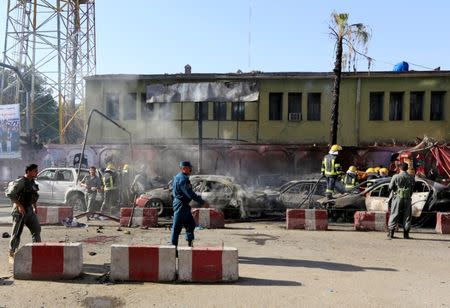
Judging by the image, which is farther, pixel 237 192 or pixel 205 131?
pixel 205 131

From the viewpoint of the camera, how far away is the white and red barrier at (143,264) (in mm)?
6488

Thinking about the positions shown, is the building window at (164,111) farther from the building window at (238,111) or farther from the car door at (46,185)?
the car door at (46,185)

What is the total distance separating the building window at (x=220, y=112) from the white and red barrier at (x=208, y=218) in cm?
1361

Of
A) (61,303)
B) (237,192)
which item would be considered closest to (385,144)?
(237,192)

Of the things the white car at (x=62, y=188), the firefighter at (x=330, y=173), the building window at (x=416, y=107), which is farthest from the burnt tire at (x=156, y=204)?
the building window at (x=416, y=107)

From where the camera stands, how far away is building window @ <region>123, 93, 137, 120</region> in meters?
26.1

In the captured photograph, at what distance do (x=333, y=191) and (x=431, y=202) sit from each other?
2720mm

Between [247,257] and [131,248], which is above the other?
[131,248]

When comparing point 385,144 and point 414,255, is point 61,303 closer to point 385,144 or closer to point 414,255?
point 414,255

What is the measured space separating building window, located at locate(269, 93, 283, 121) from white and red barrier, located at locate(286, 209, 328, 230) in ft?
44.7

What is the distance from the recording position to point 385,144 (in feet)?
78.4

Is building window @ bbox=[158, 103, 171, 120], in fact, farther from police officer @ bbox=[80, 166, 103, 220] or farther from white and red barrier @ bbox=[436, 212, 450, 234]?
white and red barrier @ bbox=[436, 212, 450, 234]

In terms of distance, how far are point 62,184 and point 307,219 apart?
8.65 m

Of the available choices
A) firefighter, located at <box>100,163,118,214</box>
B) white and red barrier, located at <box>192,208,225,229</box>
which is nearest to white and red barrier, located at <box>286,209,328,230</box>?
white and red barrier, located at <box>192,208,225,229</box>
